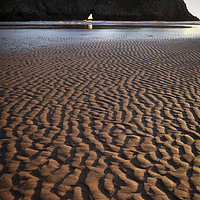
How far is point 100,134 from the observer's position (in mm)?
4352

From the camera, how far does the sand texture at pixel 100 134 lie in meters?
3.09

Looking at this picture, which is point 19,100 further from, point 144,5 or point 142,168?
point 144,5

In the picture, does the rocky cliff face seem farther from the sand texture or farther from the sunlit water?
the sand texture

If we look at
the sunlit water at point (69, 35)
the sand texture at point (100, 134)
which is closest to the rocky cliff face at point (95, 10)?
the sunlit water at point (69, 35)

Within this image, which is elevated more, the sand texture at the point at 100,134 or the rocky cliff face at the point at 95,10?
the rocky cliff face at the point at 95,10

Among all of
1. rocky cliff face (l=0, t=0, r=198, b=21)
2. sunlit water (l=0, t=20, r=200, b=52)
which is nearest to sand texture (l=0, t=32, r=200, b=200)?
sunlit water (l=0, t=20, r=200, b=52)

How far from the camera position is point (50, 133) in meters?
4.37

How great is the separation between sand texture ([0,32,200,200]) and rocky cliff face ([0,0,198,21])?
77.5m

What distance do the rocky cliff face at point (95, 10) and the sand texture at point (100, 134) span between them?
254 feet

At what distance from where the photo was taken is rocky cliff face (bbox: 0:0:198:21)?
7981cm

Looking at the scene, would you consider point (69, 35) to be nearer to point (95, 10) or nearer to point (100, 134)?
point (100, 134)

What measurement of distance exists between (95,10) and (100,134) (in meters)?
101

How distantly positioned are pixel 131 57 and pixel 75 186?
350 inches

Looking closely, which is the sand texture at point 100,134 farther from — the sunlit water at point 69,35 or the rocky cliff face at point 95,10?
the rocky cliff face at point 95,10
